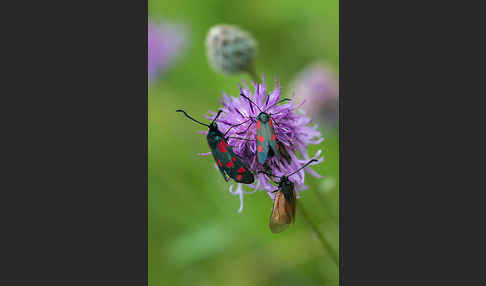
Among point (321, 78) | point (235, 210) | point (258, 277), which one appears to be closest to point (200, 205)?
point (235, 210)

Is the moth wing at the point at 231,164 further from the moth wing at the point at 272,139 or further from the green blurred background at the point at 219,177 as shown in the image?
the green blurred background at the point at 219,177

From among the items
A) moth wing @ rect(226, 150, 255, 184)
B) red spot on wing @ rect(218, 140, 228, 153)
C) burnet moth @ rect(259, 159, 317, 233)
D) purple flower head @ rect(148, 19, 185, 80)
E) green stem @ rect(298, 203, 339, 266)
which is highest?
purple flower head @ rect(148, 19, 185, 80)

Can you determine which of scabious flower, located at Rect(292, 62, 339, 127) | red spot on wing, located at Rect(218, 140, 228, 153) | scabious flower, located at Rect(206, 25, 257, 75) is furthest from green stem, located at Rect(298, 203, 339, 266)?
scabious flower, located at Rect(292, 62, 339, 127)

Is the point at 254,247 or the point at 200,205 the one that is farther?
the point at 200,205

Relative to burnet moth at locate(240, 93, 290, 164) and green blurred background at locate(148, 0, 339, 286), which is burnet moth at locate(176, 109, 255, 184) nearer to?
burnet moth at locate(240, 93, 290, 164)

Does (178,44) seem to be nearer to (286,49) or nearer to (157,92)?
(157,92)

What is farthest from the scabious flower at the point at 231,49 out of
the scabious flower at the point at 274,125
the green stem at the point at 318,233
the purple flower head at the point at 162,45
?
the purple flower head at the point at 162,45
